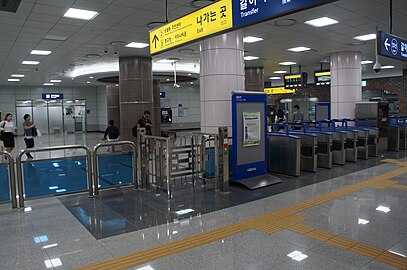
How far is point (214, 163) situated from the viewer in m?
6.18

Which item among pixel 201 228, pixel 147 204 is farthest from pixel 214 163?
pixel 201 228

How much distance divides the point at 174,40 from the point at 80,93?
2164cm

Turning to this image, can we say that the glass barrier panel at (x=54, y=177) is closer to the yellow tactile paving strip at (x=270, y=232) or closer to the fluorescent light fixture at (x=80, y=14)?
the fluorescent light fixture at (x=80, y=14)

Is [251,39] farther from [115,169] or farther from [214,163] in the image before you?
[115,169]

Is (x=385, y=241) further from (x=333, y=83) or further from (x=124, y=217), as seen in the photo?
(x=333, y=83)

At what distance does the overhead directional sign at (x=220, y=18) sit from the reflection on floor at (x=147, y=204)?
2.42 m

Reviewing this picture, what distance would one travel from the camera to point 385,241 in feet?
11.9

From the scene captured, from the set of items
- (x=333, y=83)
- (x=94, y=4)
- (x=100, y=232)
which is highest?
(x=94, y=4)

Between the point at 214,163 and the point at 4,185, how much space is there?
3552 mm

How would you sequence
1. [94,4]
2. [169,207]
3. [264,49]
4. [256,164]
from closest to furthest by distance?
[169,207] < [94,4] < [256,164] < [264,49]

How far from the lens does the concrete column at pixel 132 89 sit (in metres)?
11.7

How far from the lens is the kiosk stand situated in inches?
246

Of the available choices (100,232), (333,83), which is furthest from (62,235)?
(333,83)

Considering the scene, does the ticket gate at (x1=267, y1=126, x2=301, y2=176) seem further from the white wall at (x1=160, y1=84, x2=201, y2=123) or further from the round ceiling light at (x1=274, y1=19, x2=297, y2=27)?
the white wall at (x1=160, y1=84, x2=201, y2=123)
